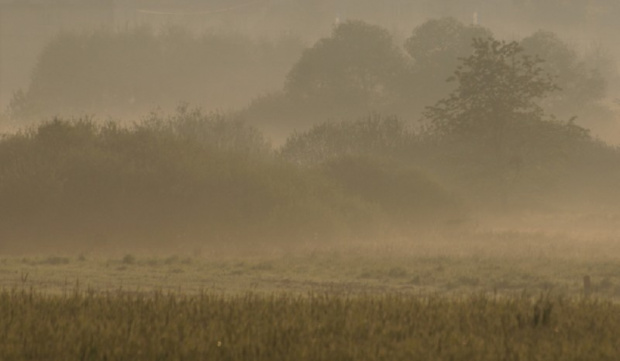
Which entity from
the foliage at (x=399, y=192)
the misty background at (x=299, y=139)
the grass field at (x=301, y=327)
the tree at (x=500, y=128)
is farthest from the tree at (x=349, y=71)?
the grass field at (x=301, y=327)

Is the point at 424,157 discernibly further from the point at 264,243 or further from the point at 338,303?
the point at 338,303

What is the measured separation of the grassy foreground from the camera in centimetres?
1328

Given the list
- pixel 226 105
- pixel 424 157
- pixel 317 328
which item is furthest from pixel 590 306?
pixel 226 105

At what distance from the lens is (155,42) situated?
502 feet

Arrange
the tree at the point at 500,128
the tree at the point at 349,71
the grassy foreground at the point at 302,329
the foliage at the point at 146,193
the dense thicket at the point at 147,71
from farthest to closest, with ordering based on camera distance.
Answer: the dense thicket at the point at 147,71, the tree at the point at 349,71, the tree at the point at 500,128, the foliage at the point at 146,193, the grassy foreground at the point at 302,329

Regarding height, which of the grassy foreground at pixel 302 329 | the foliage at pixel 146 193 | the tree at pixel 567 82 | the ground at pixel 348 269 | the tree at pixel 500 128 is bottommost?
the grassy foreground at pixel 302 329

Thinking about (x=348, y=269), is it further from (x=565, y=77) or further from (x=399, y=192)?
(x=565, y=77)

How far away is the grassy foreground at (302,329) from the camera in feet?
43.6

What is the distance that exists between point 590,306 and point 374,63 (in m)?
102

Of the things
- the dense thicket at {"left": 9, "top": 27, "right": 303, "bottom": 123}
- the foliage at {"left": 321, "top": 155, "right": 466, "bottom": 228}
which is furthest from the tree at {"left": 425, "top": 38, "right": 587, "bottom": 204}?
the dense thicket at {"left": 9, "top": 27, "right": 303, "bottom": 123}

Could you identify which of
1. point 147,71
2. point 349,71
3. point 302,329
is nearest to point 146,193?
point 302,329

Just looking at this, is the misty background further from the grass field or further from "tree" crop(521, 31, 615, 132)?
the grass field

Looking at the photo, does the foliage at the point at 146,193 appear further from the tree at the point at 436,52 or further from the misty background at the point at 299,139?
the tree at the point at 436,52

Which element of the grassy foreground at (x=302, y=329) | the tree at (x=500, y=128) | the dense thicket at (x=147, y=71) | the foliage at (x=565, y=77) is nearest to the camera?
the grassy foreground at (x=302, y=329)
